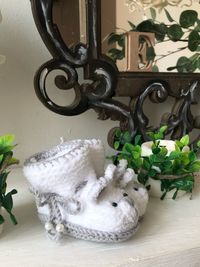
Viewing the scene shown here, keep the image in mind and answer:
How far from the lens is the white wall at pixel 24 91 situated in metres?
0.50

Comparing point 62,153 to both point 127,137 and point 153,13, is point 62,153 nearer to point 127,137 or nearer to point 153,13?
point 127,137

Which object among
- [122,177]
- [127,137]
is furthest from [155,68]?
[122,177]

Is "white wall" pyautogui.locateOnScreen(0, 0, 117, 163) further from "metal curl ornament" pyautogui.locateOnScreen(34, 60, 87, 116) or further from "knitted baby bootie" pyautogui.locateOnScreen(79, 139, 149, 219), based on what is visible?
"knitted baby bootie" pyautogui.locateOnScreen(79, 139, 149, 219)

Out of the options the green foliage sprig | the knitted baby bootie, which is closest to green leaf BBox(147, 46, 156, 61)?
the green foliage sprig

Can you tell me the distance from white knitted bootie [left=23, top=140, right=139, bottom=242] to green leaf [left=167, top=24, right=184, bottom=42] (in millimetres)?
318

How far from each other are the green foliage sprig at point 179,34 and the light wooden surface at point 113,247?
0.28m

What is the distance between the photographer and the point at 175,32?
0.55 m

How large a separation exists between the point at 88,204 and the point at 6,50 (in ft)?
1.03

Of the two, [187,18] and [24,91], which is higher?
[187,18]

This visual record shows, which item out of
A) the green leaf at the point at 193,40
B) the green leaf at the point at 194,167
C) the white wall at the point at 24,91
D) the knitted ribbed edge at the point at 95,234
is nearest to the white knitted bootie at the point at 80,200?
the knitted ribbed edge at the point at 95,234

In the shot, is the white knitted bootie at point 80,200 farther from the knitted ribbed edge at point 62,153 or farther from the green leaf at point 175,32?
the green leaf at point 175,32

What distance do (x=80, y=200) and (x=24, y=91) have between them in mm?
276

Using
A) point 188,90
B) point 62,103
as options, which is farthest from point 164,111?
point 62,103

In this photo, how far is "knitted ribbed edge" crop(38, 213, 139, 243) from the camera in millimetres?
291
